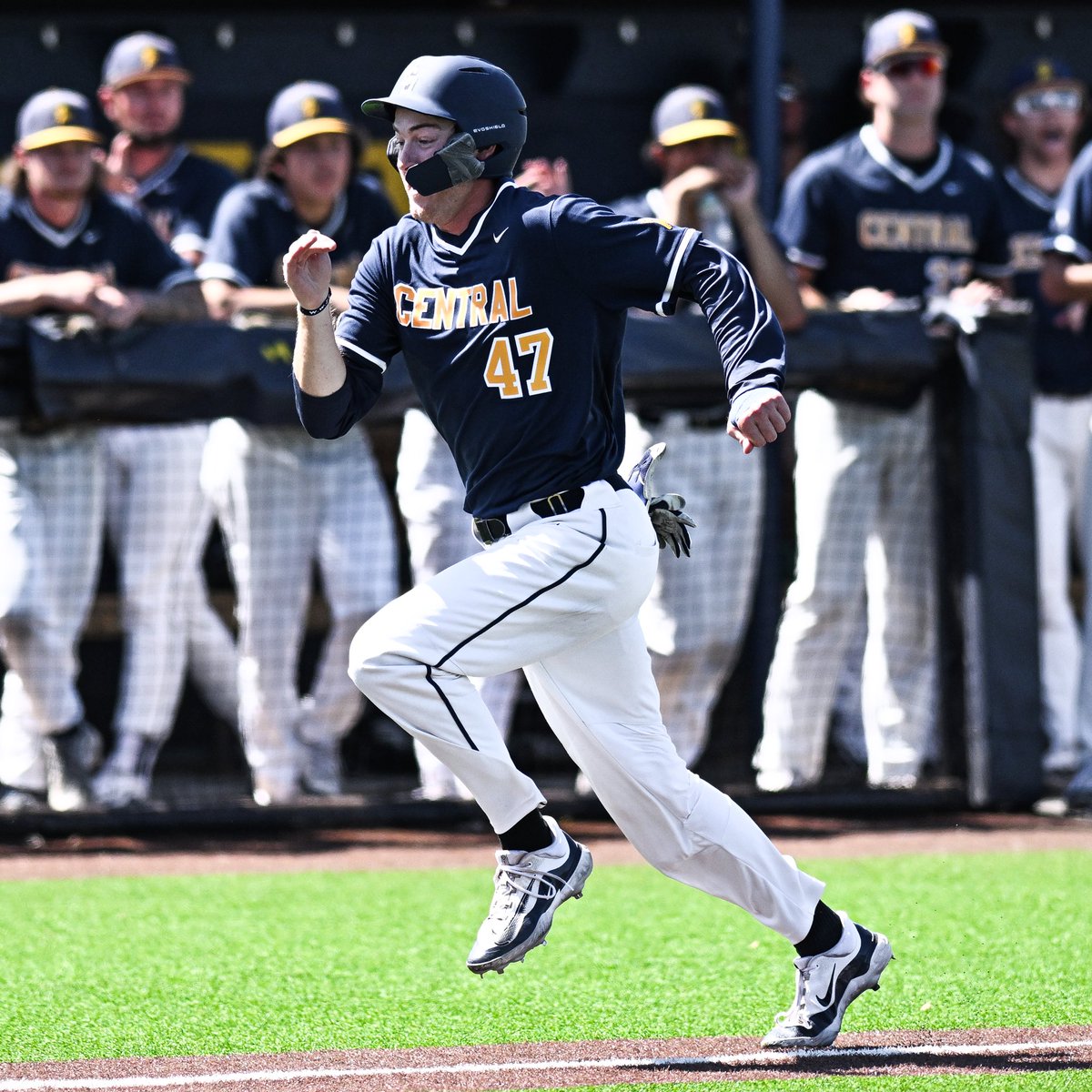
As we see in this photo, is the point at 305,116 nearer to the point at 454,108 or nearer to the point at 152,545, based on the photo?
the point at 152,545

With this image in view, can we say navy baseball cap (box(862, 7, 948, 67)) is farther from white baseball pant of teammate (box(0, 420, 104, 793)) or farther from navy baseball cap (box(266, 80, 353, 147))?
white baseball pant of teammate (box(0, 420, 104, 793))

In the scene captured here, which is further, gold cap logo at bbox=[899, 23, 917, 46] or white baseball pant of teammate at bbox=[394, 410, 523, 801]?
gold cap logo at bbox=[899, 23, 917, 46]

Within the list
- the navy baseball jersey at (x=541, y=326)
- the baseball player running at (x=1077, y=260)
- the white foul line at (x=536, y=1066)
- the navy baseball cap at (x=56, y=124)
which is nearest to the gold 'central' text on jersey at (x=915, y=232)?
the baseball player running at (x=1077, y=260)

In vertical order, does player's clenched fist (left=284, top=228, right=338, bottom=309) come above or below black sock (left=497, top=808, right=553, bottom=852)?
above

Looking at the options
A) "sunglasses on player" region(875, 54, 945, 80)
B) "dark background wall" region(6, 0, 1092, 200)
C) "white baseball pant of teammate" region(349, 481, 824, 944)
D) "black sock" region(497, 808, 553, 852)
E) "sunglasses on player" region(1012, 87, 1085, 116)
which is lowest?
"black sock" region(497, 808, 553, 852)

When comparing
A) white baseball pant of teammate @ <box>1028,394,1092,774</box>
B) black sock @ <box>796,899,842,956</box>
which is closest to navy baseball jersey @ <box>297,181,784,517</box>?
black sock @ <box>796,899,842,956</box>

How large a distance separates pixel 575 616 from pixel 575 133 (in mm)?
5245

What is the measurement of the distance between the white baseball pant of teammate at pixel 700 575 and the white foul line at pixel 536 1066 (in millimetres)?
2849

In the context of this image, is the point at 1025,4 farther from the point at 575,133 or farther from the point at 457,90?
the point at 457,90

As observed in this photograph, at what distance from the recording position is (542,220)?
12.4 feet

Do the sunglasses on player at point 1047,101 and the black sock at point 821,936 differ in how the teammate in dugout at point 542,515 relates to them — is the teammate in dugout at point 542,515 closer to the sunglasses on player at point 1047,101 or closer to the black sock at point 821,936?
the black sock at point 821,936

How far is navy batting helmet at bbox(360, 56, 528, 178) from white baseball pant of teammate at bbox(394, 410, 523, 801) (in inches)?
99.0

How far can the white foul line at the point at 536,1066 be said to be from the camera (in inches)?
134

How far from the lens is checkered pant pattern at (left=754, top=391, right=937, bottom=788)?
6.48 meters
